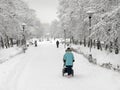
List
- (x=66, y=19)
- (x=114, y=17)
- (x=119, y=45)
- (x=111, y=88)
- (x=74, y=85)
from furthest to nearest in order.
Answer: (x=66, y=19), (x=119, y=45), (x=114, y=17), (x=74, y=85), (x=111, y=88)

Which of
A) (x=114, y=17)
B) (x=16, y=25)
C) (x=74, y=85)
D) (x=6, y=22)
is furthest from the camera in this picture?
(x=16, y=25)

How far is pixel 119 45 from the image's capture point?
22.9 m

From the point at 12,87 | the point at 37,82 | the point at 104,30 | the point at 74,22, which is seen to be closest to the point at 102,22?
the point at 104,30

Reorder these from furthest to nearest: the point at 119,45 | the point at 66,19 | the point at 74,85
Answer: the point at 66,19 < the point at 119,45 < the point at 74,85

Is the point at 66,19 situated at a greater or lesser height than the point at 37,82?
greater

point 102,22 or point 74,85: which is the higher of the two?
point 102,22

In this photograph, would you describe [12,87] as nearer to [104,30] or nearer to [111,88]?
[111,88]

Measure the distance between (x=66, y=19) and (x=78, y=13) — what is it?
8.94 metres

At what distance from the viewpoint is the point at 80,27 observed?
4384cm

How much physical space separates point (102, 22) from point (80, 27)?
20866 millimetres

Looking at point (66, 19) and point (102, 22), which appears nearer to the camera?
point (102, 22)

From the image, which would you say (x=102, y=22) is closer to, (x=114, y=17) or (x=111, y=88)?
(x=114, y=17)

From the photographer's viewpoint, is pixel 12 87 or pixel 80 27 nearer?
pixel 12 87

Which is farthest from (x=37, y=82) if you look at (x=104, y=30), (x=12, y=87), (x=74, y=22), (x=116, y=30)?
(x=74, y=22)
